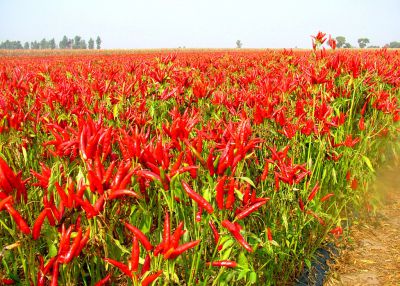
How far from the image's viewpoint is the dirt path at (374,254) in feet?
9.09

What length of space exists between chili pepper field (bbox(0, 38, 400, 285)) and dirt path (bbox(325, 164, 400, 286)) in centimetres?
26

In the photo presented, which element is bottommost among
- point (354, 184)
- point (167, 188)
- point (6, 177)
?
point (354, 184)

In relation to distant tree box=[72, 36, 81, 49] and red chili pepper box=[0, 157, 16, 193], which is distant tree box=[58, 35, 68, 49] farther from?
red chili pepper box=[0, 157, 16, 193]

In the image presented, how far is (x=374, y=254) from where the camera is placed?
123 inches

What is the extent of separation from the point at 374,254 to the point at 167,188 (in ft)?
8.26

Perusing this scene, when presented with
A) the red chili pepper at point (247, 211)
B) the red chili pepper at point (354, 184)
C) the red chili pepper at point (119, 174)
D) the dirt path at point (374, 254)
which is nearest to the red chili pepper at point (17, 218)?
the red chili pepper at point (119, 174)

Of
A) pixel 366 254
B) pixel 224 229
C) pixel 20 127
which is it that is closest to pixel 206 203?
pixel 224 229

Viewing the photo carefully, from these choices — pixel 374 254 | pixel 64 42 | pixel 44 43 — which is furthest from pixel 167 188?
pixel 44 43

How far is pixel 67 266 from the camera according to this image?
1217 mm

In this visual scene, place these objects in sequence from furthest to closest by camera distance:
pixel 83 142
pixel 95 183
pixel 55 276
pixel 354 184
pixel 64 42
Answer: pixel 64 42
pixel 354 184
pixel 83 142
pixel 95 183
pixel 55 276

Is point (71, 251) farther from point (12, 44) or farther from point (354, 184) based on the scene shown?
point (12, 44)

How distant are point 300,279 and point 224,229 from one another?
4.83 feet

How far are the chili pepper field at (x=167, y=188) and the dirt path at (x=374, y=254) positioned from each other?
26 cm

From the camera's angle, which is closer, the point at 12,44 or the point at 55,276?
the point at 55,276
